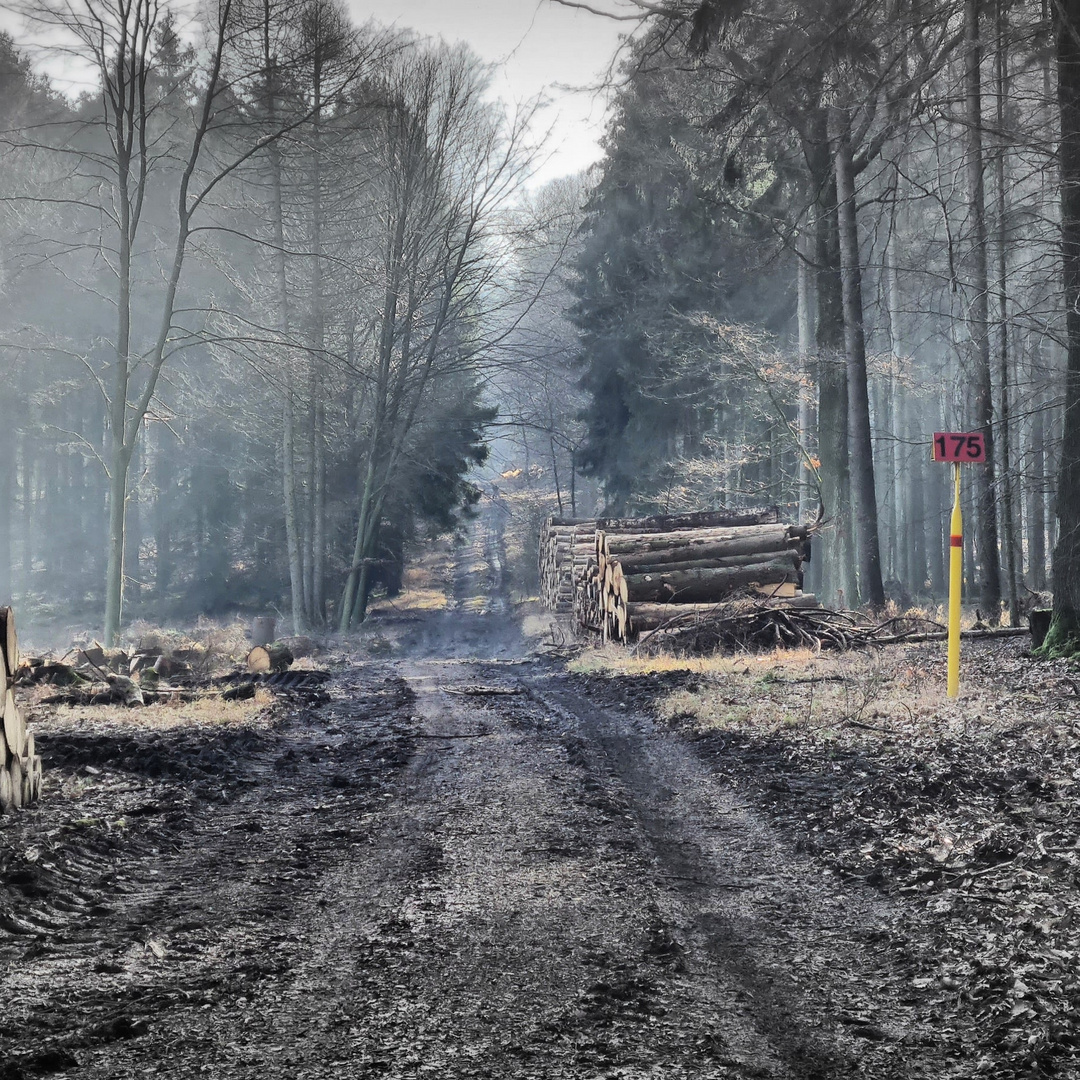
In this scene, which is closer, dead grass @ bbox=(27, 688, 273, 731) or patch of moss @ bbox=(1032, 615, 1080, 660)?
dead grass @ bbox=(27, 688, 273, 731)

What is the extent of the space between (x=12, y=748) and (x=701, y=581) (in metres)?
13.2

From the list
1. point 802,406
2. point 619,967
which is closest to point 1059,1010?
point 619,967

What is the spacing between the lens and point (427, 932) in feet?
12.8

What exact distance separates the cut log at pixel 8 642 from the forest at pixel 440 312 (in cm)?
740

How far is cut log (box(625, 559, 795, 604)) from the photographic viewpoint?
1714cm

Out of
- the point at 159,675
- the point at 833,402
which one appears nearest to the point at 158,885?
the point at 159,675

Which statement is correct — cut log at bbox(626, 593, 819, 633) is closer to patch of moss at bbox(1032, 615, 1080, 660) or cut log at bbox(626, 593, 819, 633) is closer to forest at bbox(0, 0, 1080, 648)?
forest at bbox(0, 0, 1080, 648)

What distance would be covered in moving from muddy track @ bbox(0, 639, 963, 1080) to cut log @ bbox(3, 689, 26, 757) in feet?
1.47

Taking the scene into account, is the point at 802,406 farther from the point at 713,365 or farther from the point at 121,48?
the point at 121,48

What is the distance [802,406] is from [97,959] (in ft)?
72.9

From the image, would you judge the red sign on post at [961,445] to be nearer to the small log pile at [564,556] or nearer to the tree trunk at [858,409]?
the tree trunk at [858,409]

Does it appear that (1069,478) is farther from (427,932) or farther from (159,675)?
(159,675)

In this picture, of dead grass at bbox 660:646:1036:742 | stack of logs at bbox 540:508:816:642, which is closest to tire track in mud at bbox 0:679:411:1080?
dead grass at bbox 660:646:1036:742

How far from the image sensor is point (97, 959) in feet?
11.9
